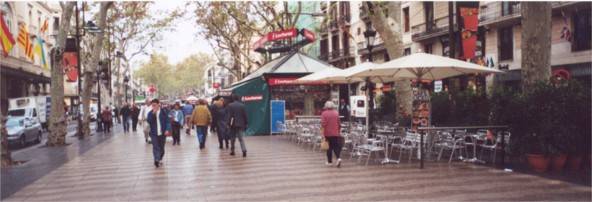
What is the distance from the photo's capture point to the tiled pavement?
24.3 feet

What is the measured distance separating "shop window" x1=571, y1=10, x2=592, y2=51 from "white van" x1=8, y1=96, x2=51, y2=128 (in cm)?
2940

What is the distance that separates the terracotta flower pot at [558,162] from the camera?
30.1 ft

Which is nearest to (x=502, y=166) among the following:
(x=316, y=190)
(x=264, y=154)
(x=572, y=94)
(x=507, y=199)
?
(x=572, y=94)

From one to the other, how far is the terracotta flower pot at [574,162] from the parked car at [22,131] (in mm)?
18304

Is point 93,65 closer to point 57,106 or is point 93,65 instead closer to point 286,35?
point 57,106

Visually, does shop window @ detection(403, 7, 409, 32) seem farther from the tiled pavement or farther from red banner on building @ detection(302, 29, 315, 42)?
the tiled pavement

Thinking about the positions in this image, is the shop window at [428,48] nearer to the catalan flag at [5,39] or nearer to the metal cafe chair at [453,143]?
the metal cafe chair at [453,143]

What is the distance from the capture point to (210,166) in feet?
36.0

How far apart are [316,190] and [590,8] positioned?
21.1 meters

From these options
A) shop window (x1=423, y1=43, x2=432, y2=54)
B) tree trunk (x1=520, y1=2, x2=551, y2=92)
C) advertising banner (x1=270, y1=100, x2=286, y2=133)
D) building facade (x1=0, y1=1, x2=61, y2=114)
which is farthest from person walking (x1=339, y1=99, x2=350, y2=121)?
building facade (x1=0, y1=1, x2=61, y2=114)

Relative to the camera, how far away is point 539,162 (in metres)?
9.20

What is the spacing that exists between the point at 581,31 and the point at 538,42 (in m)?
15.5

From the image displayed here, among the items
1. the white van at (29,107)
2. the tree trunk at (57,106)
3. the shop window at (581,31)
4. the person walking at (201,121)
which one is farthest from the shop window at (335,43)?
the person walking at (201,121)

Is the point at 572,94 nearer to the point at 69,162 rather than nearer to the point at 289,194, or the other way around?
the point at 289,194
